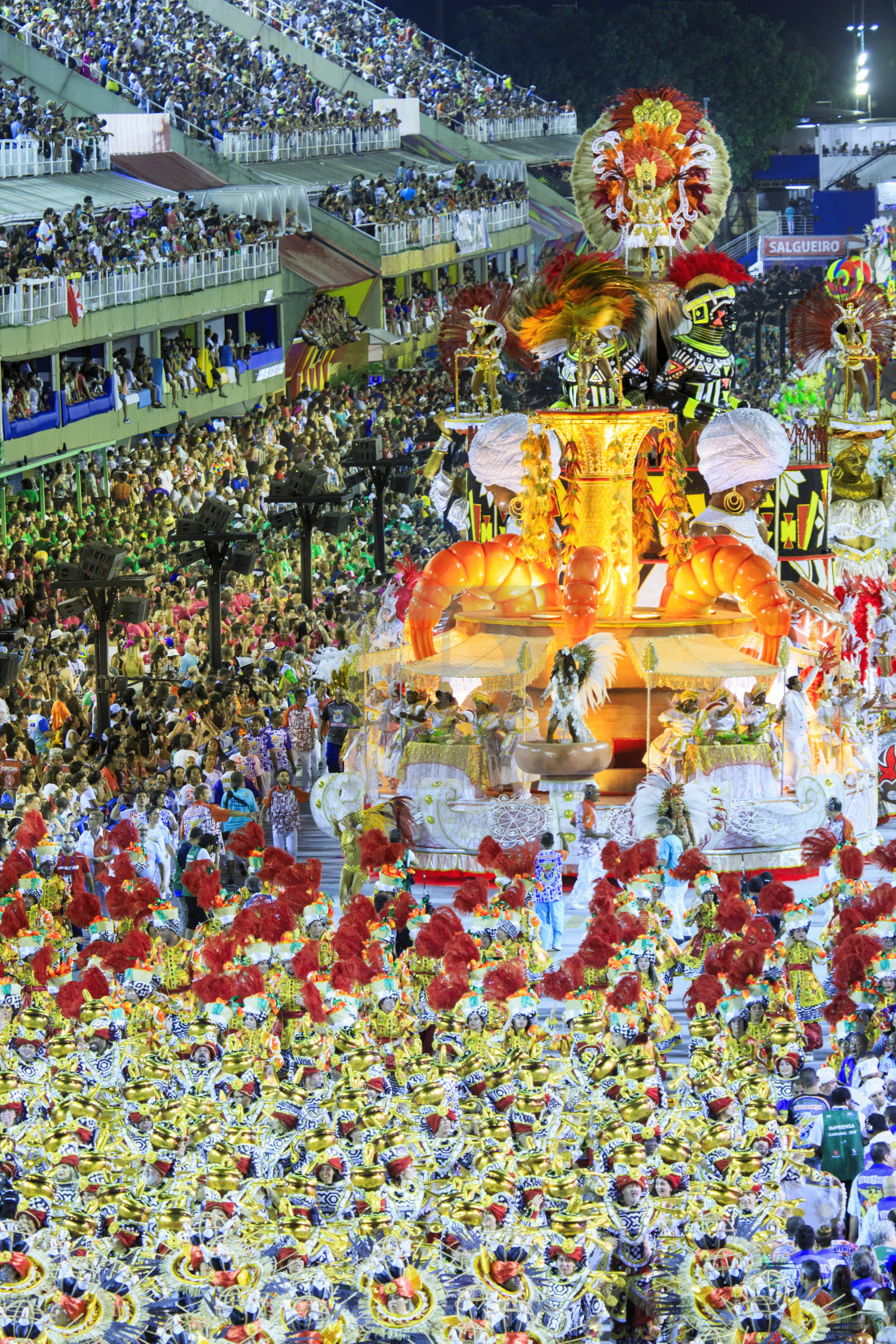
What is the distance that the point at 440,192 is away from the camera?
5578cm

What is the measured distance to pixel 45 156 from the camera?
126ft

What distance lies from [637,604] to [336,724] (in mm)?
3191

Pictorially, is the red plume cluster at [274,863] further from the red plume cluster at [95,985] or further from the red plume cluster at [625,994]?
the red plume cluster at [625,994]

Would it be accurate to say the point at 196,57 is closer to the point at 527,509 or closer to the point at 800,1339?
the point at 527,509

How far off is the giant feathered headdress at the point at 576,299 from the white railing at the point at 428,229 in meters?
26.4

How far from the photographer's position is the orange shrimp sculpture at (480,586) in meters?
22.0

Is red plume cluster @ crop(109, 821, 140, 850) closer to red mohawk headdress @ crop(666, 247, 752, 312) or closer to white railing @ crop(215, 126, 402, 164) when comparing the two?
red mohawk headdress @ crop(666, 247, 752, 312)

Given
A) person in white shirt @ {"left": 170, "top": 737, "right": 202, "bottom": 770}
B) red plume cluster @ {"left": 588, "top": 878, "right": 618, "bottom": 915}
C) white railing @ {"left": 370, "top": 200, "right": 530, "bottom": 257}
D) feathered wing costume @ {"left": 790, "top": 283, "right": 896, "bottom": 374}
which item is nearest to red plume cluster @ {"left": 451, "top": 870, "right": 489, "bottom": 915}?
red plume cluster @ {"left": 588, "top": 878, "right": 618, "bottom": 915}

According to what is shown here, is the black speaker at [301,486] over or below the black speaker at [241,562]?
over

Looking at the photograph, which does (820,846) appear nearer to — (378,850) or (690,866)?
(690,866)

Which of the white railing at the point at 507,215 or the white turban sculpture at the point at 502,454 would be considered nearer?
the white turban sculpture at the point at 502,454

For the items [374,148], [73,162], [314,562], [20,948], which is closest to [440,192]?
[374,148]

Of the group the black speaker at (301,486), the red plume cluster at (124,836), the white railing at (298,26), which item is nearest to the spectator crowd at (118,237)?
the black speaker at (301,486)

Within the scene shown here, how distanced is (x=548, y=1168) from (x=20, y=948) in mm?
4852
